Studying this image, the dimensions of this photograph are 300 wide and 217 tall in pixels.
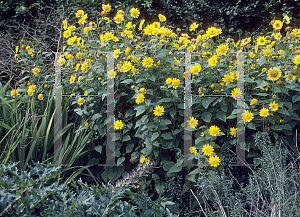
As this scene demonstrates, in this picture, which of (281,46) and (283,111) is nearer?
(283,111)

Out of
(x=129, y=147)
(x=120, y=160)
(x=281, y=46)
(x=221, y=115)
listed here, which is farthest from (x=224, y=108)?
(x=120, y=160)

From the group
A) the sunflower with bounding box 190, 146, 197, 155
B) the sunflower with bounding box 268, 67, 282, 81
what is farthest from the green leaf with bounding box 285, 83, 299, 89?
the sunflower with bounding box 190, 146, 197, 155

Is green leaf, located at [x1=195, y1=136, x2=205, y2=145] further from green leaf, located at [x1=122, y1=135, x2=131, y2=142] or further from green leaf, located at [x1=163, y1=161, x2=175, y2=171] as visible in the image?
green leaf, located at [x1=122, y1=135, x2=131, y2=142]

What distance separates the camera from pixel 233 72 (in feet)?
7.51

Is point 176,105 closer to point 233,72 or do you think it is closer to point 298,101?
point 233,72

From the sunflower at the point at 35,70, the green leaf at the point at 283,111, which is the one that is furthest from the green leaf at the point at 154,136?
the sunflower at the point at 35,70

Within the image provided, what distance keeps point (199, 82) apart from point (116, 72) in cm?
71

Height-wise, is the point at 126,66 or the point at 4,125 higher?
the point at 126,66

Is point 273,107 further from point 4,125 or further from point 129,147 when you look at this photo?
point 4,125

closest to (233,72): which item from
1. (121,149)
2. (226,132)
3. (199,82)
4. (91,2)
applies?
(199,82)

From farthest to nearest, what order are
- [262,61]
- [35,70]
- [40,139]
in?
[35,70], [40,139], [262,61]

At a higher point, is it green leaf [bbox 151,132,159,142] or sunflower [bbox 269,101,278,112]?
sunflower [bbox 269,101,278,112]

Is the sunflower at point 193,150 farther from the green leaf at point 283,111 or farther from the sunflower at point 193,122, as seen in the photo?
the green leaf at point 283,111

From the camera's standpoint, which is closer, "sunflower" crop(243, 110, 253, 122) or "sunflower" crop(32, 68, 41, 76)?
"sunflower" crop(243, 110, 253, 122)
